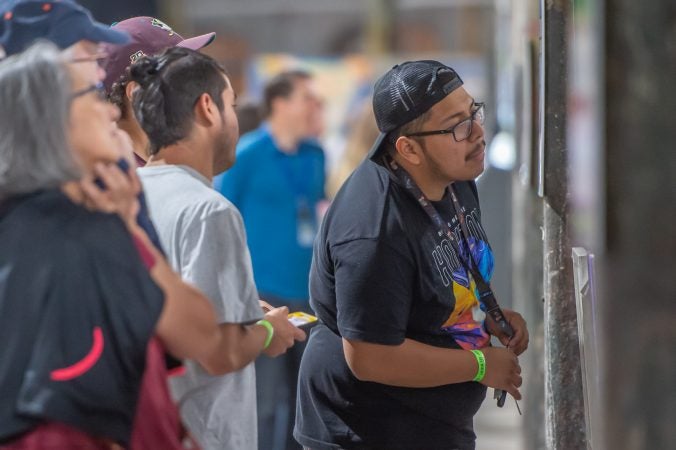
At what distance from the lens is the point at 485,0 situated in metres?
20.2

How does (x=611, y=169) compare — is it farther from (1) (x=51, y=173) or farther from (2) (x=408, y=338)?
(2) (x=408, y=338)

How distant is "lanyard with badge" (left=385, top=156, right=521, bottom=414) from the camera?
391 centimetres

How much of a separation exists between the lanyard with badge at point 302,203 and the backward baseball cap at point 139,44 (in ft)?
10.7

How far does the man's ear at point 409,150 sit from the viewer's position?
3987mm

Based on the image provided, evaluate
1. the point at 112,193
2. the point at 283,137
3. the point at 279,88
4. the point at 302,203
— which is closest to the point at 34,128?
the point at 112,193

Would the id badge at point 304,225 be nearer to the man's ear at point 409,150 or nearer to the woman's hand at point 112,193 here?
the man's ear at point 409,150

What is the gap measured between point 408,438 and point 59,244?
1558 millimetres

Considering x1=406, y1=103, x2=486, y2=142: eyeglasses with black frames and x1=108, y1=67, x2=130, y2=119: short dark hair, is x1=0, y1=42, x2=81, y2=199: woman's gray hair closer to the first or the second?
x1=108, y1=67, x2=130, y2=119: short dark hair

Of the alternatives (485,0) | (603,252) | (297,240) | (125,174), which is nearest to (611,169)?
(603,252)

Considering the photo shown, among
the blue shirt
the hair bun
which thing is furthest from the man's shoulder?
the blue shirt

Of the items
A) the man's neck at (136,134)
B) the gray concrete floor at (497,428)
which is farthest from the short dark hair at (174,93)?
the gray concrete floor at (497,428)

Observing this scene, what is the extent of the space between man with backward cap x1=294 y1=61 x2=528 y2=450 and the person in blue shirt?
3.07m

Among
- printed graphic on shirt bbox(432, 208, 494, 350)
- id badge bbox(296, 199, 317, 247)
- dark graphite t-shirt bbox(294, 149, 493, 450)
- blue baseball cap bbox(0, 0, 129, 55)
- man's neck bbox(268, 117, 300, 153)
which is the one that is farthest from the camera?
man's neck bbox(268, 117, 300, 153)

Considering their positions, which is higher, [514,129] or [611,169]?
[611,169]
